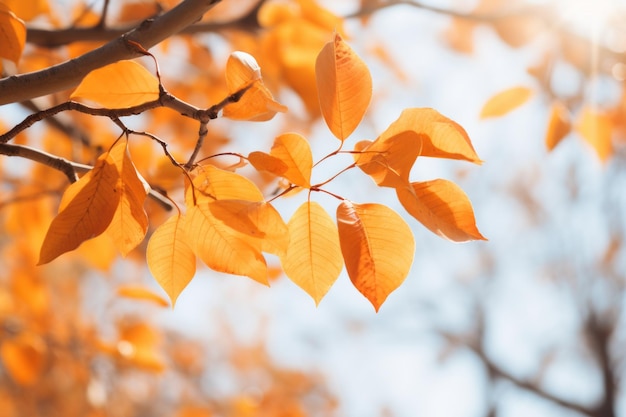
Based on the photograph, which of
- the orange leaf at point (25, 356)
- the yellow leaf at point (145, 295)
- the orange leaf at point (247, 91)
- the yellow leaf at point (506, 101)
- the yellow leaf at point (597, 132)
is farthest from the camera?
the orange leaf at point (25, 356)

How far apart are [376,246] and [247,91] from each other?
0.51 ft

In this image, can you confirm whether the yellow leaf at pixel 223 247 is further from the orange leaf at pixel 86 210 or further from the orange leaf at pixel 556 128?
the orange leaf at pixel 556 128

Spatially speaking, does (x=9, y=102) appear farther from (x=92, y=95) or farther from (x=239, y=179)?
(x=239, y=179)

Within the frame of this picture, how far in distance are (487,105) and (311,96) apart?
0.34 metres

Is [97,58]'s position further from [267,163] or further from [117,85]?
[267,163]

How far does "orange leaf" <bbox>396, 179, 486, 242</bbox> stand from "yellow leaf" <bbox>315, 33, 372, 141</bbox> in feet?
0.24

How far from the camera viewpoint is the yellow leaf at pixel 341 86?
0.41 metres

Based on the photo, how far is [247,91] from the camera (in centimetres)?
38

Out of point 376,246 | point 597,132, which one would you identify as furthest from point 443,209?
point 597,132

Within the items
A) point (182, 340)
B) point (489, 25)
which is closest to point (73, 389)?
point (182, 340)

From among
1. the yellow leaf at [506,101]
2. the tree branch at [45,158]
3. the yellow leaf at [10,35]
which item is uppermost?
the yellow leaf at [10,35]

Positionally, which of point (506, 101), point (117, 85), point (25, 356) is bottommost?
point (25, 356)

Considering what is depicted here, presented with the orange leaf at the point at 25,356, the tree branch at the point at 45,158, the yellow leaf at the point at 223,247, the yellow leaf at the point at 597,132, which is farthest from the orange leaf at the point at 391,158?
the orange leaf at the point at 25,356

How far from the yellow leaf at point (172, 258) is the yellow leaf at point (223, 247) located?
30mm
